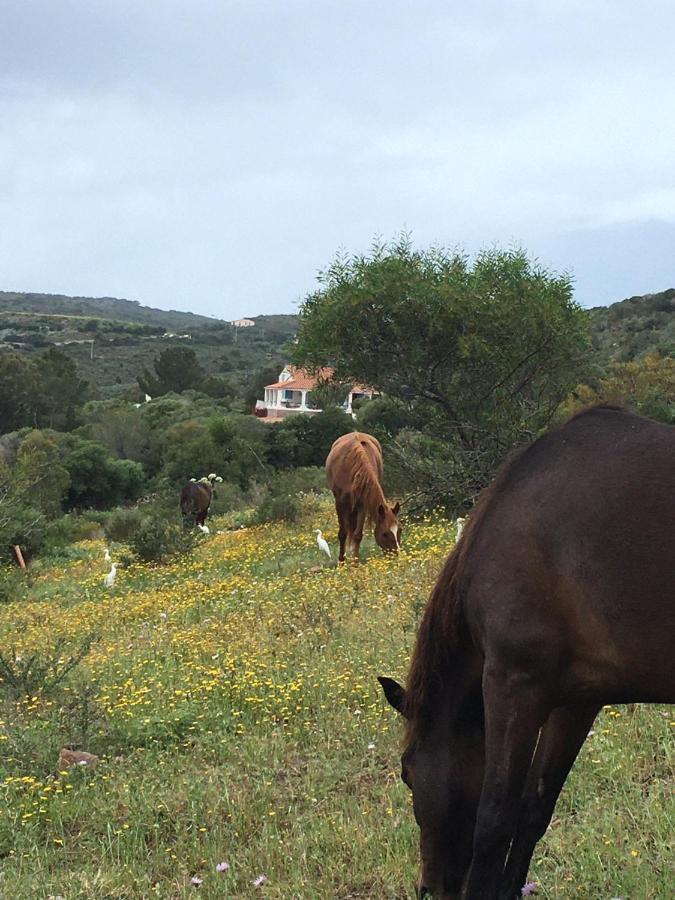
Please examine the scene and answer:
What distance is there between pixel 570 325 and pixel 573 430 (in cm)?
1558

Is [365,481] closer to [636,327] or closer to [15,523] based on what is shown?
[15,523]

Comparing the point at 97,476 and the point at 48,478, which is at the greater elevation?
the point at 48,478

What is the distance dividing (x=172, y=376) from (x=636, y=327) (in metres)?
37.4

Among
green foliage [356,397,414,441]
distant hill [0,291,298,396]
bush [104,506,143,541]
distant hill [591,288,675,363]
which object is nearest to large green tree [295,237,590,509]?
green foliage [356,397,414,441]

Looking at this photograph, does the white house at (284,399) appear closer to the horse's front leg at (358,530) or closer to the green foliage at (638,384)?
the green foliage at (638,384)

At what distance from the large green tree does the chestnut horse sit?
4.37 metres

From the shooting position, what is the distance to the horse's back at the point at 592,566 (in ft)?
9.43

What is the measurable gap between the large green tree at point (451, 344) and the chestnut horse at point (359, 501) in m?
4.37

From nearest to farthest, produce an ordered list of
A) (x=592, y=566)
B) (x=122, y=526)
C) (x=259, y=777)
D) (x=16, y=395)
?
(x=592, y=566) → (x=259, y=777) → (x=122, y=526) → (x=16, y=395)

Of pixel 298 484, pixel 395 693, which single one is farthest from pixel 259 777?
pixel 298 484

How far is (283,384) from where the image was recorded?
2749 inches

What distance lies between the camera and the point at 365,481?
1262 centimetres

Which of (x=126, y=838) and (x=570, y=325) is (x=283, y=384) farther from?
(x=126, y=838)

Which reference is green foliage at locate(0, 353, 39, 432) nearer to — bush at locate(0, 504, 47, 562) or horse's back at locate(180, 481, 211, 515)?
bush at locate(0, 504, 47, 562)
